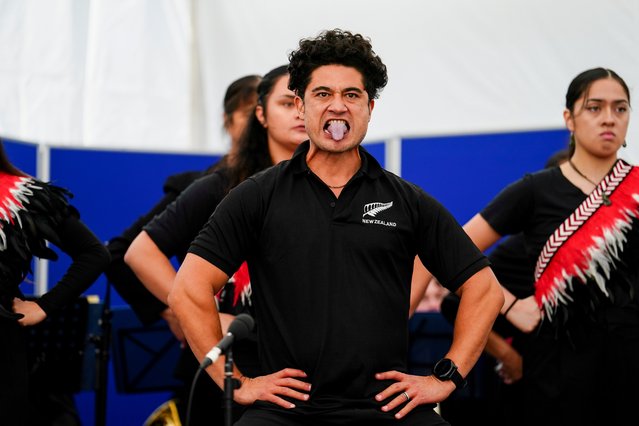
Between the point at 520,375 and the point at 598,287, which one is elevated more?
the point at 598,287

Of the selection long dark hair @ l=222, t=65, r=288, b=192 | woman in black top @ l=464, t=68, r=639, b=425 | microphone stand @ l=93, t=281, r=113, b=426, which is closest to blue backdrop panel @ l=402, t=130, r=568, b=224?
woman in black top @ l=464, t=68, r=639, b=425

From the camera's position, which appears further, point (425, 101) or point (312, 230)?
point (425, 101)

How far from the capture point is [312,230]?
3.02 m

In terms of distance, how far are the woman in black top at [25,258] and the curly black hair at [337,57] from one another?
1.57 m

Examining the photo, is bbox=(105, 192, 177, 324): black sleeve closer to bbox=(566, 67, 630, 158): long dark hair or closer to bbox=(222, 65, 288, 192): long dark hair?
bbox=(222, 65, 288, 192): long dark hair

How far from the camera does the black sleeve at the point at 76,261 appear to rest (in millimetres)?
4453

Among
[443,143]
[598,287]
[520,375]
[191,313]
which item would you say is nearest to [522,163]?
[443,143]

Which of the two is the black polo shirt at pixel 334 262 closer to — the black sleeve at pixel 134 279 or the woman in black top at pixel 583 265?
the woman in black top at pixel 583 265

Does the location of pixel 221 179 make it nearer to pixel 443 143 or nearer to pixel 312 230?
pixel 312 230

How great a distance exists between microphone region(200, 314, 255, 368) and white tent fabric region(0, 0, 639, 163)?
11.3 feet

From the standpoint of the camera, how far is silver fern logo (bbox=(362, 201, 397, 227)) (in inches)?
120

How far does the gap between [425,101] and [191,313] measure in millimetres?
4792

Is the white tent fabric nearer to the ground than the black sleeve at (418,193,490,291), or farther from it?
farther from it

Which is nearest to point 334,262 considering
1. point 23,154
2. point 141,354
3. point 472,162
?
point 141,354
